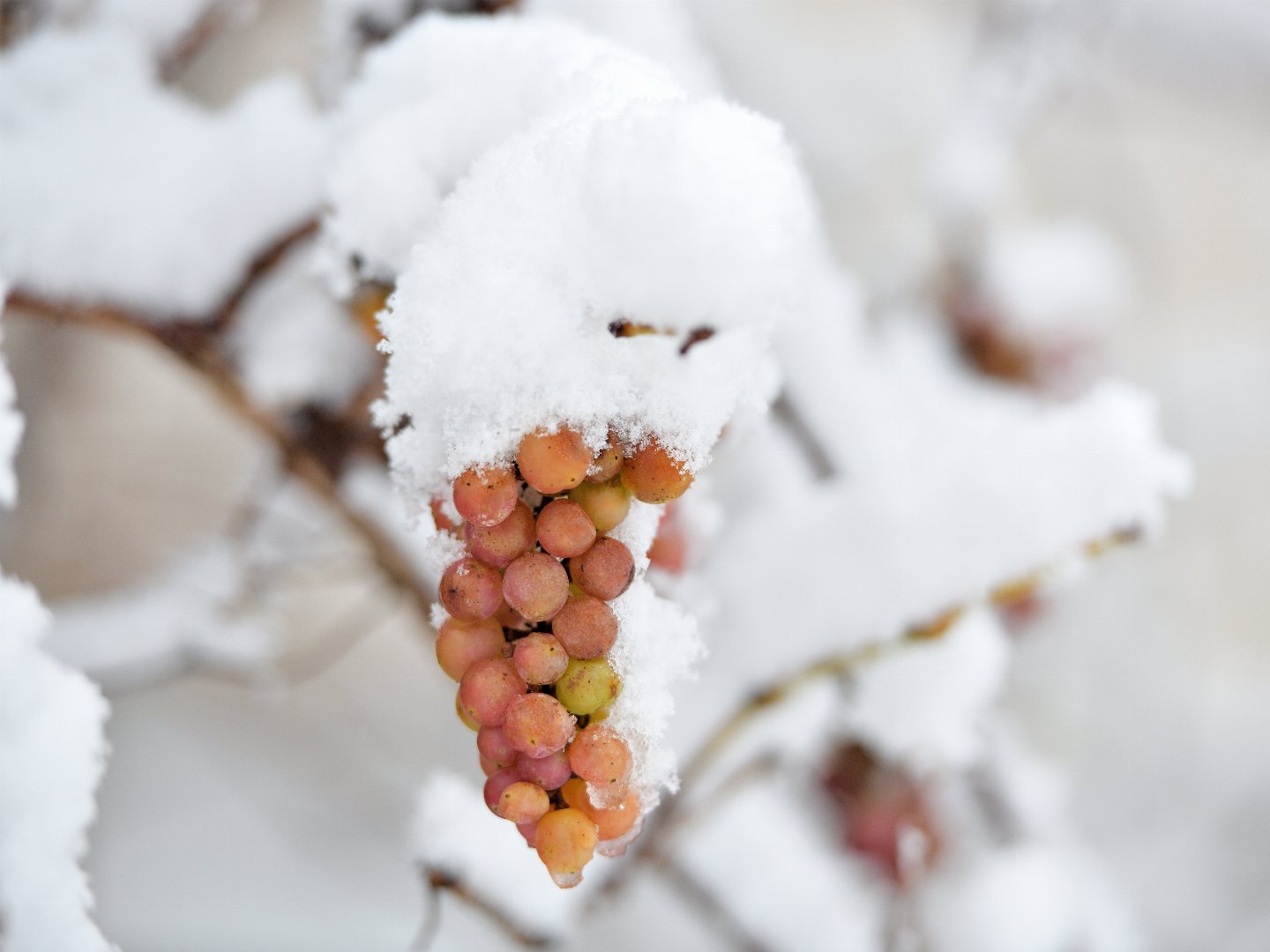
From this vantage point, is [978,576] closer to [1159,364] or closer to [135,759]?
[135,759]

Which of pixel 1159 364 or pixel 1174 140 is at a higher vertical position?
pixel 1174 140

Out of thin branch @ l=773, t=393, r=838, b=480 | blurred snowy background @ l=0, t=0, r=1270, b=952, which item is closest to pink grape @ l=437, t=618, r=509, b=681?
thin branch @ l=773, t=393, r=838, b=480

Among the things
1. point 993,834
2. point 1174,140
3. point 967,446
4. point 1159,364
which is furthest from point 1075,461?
point 1174,140

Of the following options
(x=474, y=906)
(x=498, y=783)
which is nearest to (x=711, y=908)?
(x=474, y=906)

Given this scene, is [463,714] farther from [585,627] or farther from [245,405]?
[245,405]

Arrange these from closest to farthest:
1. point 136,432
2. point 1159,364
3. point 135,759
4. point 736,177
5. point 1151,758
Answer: point 736,177, point 135,759, point 136,432, point 1151,758, point 1159,364

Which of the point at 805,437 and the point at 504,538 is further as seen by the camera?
the point at 805,437

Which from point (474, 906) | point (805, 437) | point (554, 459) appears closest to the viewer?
point (554, 459)
